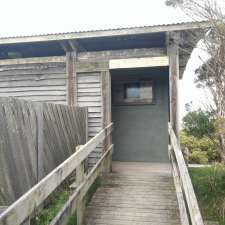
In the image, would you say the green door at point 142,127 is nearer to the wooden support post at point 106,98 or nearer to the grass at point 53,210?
the wooden support post at point 106,98

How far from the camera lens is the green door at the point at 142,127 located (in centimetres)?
820

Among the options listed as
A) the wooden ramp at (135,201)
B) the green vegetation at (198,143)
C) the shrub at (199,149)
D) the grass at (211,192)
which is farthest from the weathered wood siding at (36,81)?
the shrub at (199,149)

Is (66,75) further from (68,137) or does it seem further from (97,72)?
(68,137)

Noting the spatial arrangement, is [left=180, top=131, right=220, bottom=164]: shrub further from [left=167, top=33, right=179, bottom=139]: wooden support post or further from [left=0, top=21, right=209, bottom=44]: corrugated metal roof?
[left=0, top=21, right=209, bottom=44]: corrugated metal roof

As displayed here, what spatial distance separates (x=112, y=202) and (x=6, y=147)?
230 cm

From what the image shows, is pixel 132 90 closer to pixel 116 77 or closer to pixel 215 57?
pixel 116 77

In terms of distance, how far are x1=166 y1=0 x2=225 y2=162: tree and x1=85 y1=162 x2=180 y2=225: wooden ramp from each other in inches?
52.5

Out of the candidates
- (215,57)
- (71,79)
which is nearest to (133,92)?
(71,79)

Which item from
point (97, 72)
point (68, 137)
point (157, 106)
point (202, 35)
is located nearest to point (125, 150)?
point (157, 106)

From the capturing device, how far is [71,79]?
22.2 ft

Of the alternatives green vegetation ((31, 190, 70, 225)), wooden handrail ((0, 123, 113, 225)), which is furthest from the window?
wooden handrail ((0, 123, 113, 225))

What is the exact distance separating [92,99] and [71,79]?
0.67m

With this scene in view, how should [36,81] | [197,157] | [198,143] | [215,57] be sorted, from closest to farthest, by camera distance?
[215,57]
[36,81]
[197,157]
[198,143]

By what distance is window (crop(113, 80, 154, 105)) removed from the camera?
8.20m
